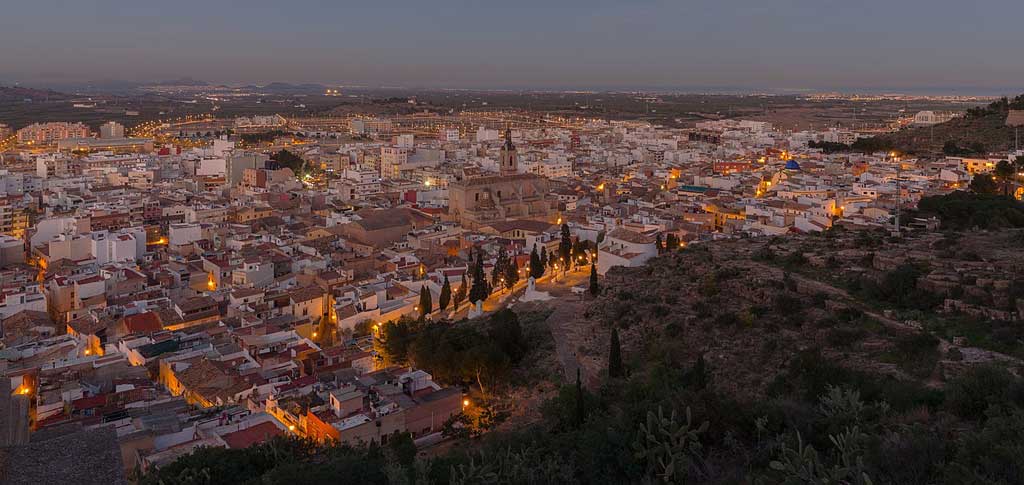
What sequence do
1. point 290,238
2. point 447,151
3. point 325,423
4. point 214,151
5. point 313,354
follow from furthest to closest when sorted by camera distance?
1. point 447,151
2. point 214,151
3. point 290,238
4. point 313,354
5. point 325,423

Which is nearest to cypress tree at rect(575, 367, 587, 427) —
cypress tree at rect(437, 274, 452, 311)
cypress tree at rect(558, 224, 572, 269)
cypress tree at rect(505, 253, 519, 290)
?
cypress tree at rect(437, 274, 452, 311)

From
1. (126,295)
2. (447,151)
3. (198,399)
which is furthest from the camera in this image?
(447,151)

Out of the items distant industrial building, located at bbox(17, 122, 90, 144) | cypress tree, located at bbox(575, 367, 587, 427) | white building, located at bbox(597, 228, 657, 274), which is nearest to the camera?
cypress tree, located at bbox(575, 367, 587, 427)

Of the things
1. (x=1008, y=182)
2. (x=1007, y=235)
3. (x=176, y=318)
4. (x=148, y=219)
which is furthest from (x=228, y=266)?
(x=1008, y=182)

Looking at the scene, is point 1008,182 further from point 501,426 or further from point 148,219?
point 148,219

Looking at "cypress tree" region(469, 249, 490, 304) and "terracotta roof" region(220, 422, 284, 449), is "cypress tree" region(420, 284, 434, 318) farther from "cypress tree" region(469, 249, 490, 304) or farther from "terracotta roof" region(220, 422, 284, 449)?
"terracotta roof" region(220, 422, 284, 449)

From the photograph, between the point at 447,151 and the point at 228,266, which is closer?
the point at 228,266
